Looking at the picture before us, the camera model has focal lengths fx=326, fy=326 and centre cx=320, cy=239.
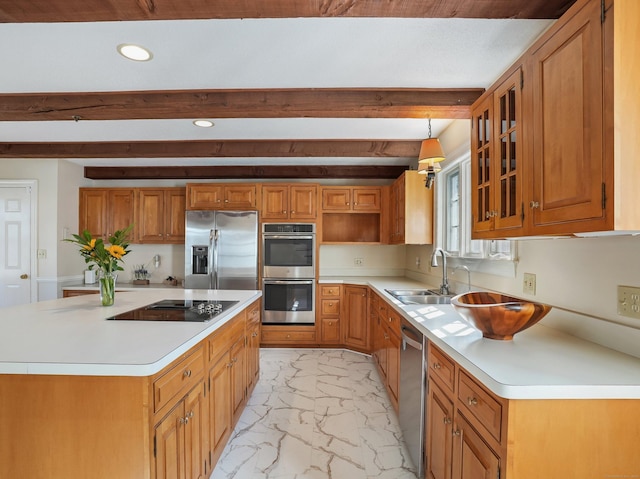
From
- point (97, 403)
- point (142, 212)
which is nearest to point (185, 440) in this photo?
point (97, 403)

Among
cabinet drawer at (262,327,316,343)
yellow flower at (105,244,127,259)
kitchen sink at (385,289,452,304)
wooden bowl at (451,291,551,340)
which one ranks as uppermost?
yellow flower at (105,244,127,259)

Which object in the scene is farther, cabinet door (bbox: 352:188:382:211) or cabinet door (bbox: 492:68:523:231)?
cabinet door (bbox: 352:188:382:211)

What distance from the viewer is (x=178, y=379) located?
133 cm

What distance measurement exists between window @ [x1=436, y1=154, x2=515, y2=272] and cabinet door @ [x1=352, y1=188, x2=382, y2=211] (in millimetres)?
1127

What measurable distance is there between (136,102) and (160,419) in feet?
6.93

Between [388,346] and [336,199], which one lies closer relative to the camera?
[388,346]

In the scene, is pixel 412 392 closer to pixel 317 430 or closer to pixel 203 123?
pixel 317 430

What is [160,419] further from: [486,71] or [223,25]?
[486,71]

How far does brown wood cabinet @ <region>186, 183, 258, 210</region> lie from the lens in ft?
13.9

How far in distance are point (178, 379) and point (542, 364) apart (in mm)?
1378

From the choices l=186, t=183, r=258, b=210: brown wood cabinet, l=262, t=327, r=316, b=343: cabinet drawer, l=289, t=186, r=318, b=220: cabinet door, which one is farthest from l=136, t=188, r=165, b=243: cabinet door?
l=262, t=327, r=316, b=343: cabinet drawer

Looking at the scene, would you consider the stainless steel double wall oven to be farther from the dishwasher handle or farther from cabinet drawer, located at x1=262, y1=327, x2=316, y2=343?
the dishwasher handle

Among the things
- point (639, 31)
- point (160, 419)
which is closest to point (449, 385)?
point (160, 419)

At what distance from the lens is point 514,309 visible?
131 centimetres
